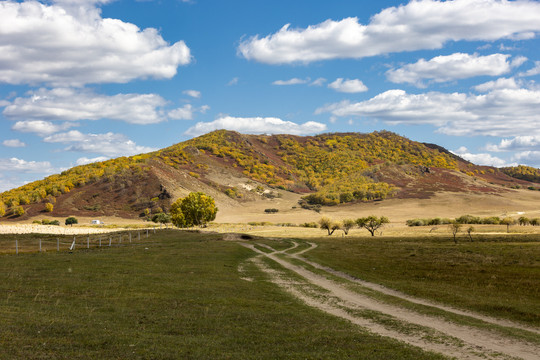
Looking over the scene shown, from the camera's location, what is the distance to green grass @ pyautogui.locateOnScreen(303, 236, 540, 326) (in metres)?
23.1

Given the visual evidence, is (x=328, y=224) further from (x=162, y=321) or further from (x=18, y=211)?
(x=18, y=211)

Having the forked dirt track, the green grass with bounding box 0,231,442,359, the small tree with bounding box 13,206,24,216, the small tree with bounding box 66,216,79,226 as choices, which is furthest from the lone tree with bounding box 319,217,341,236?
the small tree with bounding box 13,206,24,216

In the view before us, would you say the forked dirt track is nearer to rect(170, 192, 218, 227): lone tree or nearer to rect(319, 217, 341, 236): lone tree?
rect(319, 217, 341, 236): lone tree

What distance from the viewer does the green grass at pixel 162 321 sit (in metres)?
12.2

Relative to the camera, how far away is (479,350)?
555 inches

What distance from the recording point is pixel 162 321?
630 inches

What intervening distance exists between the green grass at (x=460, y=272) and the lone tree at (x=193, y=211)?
56.1 metres

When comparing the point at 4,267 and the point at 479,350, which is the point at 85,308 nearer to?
the point at 479,350

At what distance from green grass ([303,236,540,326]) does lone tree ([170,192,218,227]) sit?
56052mm

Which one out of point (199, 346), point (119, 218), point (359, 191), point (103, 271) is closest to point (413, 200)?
point (359, 191)

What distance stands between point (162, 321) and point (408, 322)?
395 inches

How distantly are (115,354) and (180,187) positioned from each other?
16596cm

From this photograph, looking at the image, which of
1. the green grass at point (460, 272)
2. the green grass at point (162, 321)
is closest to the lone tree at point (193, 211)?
the green grass at point (460, 272)

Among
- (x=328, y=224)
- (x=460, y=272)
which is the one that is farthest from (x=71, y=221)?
(x=460, y=272)
